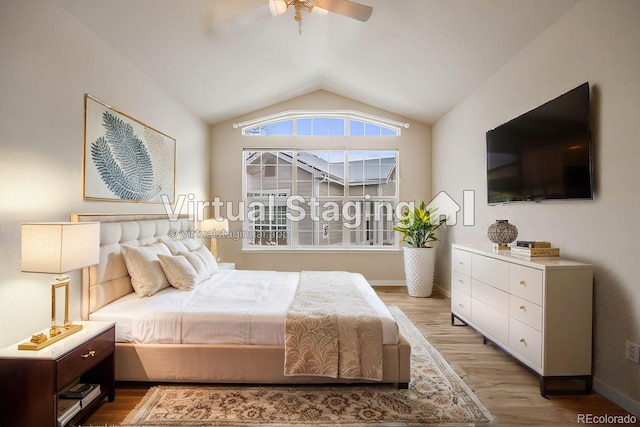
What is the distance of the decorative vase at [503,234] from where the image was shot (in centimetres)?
274

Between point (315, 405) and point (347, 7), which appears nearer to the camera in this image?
point (315, 405)

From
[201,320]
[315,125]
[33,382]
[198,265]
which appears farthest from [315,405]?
[315,125]

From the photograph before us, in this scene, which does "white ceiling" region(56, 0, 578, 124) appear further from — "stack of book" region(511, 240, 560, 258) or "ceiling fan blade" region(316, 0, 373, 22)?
"stack of book" region(511, 240, 560, 258)

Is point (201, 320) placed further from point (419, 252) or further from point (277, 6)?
point (419, 252)

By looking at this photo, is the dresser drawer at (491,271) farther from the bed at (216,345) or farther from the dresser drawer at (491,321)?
the bed at (216,345)

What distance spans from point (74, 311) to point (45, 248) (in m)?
0.81

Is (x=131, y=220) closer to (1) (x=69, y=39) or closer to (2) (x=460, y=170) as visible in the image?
(1) (x=69, y=39)

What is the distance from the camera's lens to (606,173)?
208 centimetres

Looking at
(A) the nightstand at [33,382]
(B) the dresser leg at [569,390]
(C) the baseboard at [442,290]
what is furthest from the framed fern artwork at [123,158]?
(C) the baseboard at [442,290]

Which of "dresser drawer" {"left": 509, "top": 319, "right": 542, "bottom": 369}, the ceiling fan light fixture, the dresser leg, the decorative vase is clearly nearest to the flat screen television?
the decorative vase

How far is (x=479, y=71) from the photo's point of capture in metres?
3.42

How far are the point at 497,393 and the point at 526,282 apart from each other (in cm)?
78

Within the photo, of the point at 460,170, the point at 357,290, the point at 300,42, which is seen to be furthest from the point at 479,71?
the point at 357,290

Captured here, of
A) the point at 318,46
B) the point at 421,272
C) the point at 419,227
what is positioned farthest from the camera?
the point at 419,227
